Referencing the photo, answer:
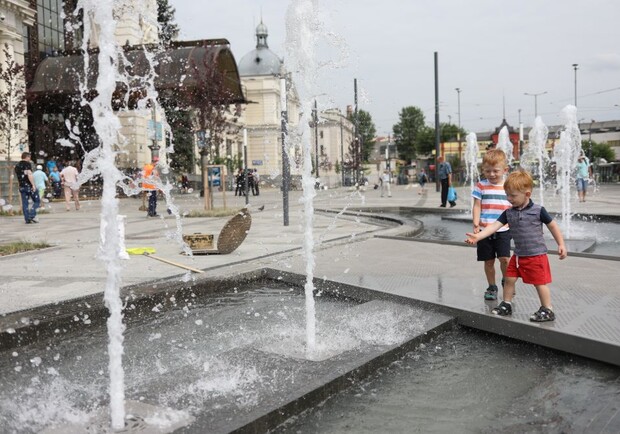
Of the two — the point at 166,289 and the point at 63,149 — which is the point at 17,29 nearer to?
the point at 63,149

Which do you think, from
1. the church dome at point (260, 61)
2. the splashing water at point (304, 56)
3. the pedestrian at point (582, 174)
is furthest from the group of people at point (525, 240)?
the church dome at point (260, 61)

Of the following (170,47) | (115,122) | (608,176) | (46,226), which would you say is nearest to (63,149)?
(170,47)

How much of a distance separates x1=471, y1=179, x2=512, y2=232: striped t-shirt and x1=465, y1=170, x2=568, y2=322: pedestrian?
0.61 metres

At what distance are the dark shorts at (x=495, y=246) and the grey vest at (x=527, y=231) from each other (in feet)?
1.74

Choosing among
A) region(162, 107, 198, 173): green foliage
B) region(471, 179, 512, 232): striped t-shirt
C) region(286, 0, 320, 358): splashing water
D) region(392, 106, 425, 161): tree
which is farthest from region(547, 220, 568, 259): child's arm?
region(392, 106, 425, 161): tree

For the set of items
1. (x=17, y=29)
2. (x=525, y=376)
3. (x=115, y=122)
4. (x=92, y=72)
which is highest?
(x=17, y=29)

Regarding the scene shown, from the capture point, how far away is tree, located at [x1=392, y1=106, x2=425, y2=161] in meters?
111

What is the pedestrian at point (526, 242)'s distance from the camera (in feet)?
14.4

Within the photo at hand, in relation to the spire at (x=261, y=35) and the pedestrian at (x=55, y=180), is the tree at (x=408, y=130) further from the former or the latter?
the pedestrian at (x=55, y=180)

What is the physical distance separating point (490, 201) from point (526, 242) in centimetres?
90

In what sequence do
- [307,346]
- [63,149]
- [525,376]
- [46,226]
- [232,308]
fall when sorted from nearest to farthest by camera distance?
[525,376] → [307,346] → [232,308] → [46,226] → [63,149]

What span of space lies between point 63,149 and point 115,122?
101 ft

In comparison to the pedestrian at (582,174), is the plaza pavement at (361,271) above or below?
below

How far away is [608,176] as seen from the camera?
2026 inches
